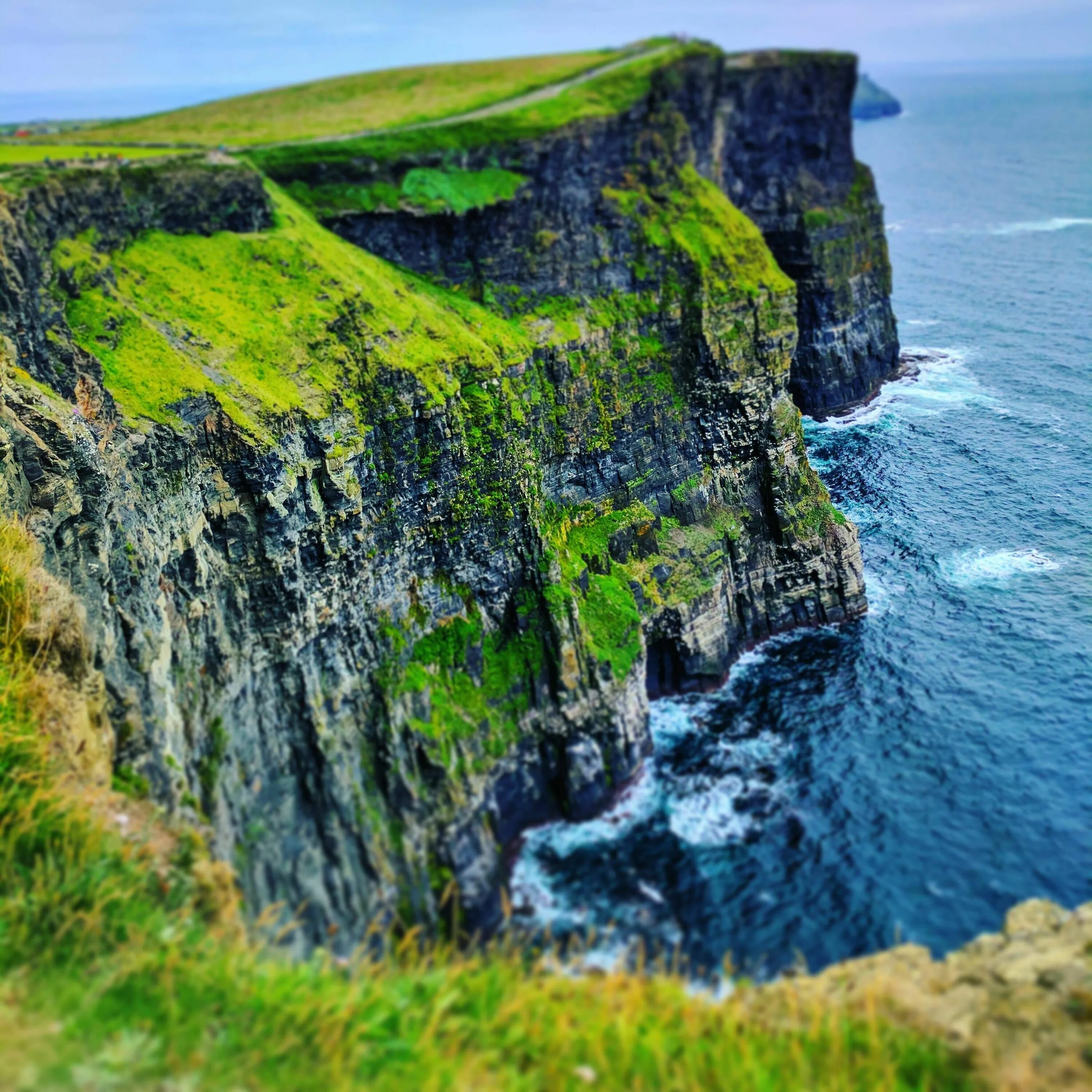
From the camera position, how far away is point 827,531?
61.2 metres

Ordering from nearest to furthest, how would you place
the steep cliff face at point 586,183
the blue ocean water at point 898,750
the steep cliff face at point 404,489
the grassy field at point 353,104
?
the steep cliff face at point 404,489, the blue ocean water at point 898,750, the steep cliff face at point 586,183, the grassy field at point 353,104

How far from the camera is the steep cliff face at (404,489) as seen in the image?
37.1 m

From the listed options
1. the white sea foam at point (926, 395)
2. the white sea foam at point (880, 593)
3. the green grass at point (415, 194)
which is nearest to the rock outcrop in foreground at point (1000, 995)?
the white sea foam at point (880, 593)

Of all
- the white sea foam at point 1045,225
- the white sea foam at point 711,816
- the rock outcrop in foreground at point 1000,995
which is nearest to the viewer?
the rock outcrop in foreground at point 1000,995

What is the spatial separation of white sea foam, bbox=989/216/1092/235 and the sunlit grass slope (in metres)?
144

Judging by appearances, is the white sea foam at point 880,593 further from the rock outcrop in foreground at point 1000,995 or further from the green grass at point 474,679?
the rock outcrop in foreground at point 1000,995

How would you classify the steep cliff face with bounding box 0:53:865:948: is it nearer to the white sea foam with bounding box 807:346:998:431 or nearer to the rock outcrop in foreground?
the rock outcrop in foreground

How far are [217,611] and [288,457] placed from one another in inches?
321

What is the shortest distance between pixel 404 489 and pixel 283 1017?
1250 inches

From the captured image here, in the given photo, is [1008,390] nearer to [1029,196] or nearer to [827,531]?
[827,531]

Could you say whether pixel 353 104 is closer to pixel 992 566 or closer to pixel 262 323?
pixel 262 323

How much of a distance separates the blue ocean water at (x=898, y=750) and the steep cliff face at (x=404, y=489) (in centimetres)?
350

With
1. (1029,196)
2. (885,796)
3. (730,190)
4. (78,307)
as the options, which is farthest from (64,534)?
(1029,196)

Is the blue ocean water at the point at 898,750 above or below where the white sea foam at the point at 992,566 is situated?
below
